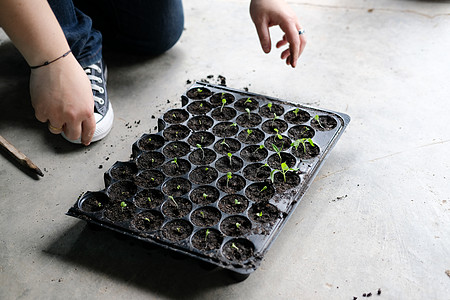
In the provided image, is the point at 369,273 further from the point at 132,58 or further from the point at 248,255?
the point at 132,58

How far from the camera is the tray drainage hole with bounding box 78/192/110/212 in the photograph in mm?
1269

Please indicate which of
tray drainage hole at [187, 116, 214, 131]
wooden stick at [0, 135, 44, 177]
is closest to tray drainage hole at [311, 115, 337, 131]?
tray drainage hole at [187, 116, 214, 131]

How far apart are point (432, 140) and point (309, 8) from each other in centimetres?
116

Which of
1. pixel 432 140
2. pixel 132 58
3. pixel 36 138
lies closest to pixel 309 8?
pixel 132 58

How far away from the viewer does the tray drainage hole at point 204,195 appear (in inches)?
50.6

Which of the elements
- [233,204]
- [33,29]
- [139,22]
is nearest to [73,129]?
[33,29]

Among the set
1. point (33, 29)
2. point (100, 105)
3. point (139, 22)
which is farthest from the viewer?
point (139, 22)

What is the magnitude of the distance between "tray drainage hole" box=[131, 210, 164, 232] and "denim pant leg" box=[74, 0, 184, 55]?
1.01 m

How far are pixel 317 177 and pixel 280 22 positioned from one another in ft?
1.70

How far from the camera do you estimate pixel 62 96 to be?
42.9 inches

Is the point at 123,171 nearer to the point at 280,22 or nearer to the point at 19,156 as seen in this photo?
the point at 19,156

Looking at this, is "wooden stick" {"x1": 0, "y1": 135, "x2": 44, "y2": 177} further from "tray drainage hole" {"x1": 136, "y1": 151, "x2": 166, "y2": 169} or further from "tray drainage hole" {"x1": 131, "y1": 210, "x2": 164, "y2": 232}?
"tray drainage hole" {"x1": 131, "y1": 210, "x2": 164, "y2": 232}

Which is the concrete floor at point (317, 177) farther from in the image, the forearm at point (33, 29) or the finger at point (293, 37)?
the forearm at point (33, 29)

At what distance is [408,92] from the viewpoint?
6.01 ft
